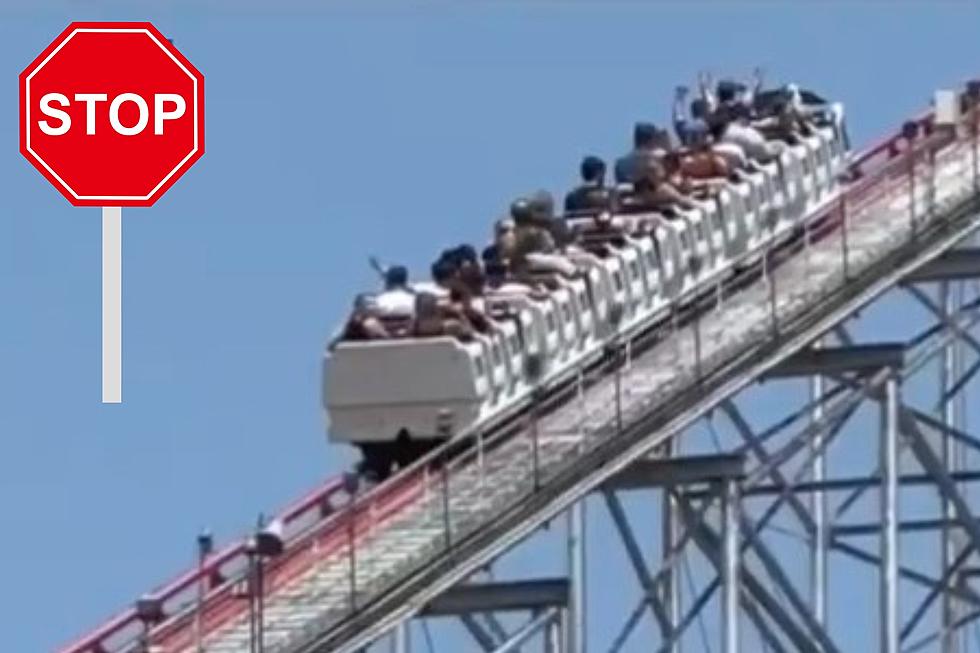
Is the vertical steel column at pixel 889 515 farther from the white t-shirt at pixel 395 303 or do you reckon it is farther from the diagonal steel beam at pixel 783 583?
the white t-shirt at pixel 395 303

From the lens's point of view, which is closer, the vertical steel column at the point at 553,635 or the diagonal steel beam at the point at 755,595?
the vertical steel column at the point at 553,635

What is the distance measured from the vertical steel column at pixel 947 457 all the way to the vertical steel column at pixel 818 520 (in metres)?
1.20

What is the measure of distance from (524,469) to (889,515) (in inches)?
232

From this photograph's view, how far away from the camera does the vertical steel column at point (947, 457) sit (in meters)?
Answer: 81.1

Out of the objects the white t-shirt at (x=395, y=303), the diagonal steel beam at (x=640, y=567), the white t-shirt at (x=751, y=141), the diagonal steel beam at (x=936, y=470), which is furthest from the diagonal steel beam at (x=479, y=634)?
the white t-shirt at (x=751, y=141)

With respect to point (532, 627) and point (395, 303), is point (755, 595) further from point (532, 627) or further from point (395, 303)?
point (395, 303)

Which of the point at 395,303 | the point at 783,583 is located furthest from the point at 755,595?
the point at 395,303

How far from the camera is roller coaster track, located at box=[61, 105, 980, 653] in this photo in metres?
71.7

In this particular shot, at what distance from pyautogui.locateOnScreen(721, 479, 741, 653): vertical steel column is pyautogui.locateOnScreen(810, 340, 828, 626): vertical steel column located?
207 centimetres

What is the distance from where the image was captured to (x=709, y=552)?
→ 77.5 m

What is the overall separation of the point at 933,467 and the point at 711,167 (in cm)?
379

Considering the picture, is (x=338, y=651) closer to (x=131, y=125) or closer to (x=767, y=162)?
(x=131, y=125)

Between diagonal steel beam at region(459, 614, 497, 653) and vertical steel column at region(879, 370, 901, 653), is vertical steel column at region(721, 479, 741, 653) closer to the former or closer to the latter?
vertical steel column at region(879, 370, 901, 653)

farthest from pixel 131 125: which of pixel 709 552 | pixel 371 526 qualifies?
pixel 709 552
